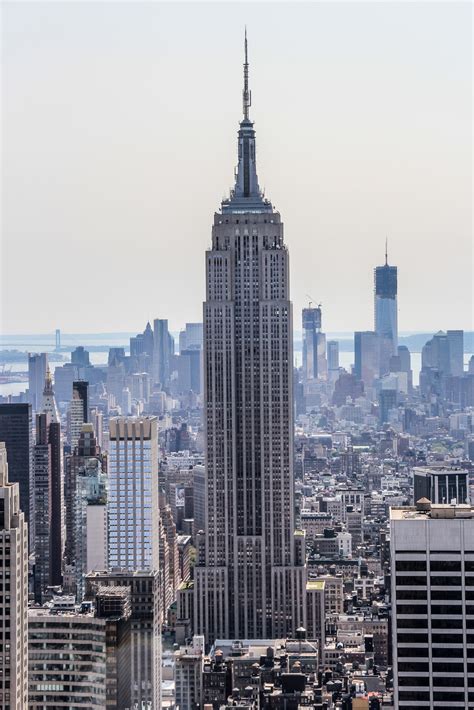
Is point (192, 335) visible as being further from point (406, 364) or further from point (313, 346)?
point (406, 364)

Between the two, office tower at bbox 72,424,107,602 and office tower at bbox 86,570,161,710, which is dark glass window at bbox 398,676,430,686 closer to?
office tower at bbox 86,570,161,710

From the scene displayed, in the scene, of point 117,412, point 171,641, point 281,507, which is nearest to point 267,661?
point 171,641

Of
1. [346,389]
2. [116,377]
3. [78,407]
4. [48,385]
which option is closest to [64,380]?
[78,407]

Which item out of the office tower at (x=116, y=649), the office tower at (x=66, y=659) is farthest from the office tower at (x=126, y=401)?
the office tower at (x=66, y=659)

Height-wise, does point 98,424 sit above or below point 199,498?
above

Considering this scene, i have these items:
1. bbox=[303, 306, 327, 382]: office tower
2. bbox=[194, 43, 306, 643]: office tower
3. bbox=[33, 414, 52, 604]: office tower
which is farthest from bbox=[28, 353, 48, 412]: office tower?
bbox=[303, 306, 327, 382]: office tower

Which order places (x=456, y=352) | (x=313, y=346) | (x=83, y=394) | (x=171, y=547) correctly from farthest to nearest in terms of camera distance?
(x=313, y=346), (x=456, y=352), (x=83, y=394), (x=171, y=547)

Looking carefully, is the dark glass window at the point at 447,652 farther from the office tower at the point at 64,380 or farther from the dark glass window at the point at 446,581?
the office tower at the point at 64,380

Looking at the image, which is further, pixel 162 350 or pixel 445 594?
pixel 162 350
